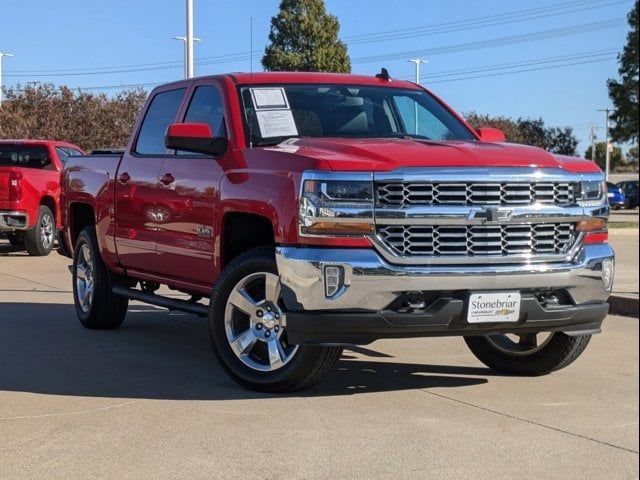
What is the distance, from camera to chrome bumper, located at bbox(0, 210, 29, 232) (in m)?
14.9

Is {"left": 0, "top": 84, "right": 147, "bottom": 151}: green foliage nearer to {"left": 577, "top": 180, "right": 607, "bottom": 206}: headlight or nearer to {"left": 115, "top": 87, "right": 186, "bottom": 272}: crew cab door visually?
{"left": 115, "top": 87, "right": 186, "bottom": 272}: crew cab door

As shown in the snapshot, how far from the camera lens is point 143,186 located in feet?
22.4

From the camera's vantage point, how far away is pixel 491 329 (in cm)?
493

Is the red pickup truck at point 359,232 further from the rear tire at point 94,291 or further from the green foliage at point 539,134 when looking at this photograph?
the green foliage at point 539,134

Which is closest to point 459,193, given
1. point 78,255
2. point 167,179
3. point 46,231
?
point 167,179

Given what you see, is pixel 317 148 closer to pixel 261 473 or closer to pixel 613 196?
pixel 261 473

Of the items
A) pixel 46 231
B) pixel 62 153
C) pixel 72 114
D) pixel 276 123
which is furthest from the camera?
pixel 72 114

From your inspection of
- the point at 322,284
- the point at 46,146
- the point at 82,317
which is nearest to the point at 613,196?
the point at 46,146

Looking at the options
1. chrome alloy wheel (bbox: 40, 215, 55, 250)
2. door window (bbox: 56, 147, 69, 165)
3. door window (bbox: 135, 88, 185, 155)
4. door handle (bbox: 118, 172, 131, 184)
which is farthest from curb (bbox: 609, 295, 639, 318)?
door window (bbox: 56, 147, 69, 165)

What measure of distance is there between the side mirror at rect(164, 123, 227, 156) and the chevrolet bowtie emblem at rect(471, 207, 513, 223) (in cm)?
187

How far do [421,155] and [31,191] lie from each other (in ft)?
38.4

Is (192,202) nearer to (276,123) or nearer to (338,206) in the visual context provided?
(276,123)

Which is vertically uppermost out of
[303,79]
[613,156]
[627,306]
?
[303,79]

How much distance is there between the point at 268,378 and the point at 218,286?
68 centimetres
